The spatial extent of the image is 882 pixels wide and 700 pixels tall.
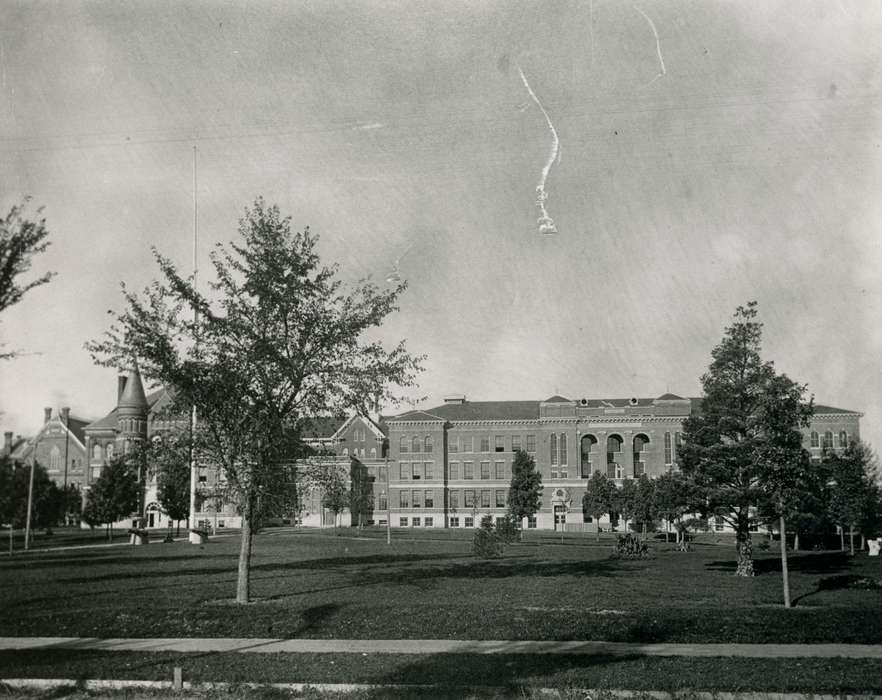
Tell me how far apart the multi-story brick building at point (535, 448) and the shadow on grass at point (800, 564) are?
115 feet

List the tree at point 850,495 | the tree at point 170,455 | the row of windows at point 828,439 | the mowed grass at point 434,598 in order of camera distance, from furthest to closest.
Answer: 1. the row of windows at point 828,439
2. the tree at point 850,495
3. the tree at point 170,455
4. the mowed grass at point 434,598

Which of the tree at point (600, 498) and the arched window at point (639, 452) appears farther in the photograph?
the arched window at point (639, 452)

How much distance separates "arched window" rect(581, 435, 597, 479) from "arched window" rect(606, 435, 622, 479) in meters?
1.54

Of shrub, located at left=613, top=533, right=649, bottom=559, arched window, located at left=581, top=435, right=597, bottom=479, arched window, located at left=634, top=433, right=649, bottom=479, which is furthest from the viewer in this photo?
arched window, located at left=581, top=435, right=597, bottom=479

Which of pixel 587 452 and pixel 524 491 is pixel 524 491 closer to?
pixel 524 491

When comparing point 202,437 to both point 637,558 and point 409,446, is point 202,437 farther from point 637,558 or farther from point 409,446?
point 409,446

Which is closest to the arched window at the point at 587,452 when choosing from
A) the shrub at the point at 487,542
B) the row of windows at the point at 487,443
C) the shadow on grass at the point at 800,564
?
the row of windows at the point at 487,443

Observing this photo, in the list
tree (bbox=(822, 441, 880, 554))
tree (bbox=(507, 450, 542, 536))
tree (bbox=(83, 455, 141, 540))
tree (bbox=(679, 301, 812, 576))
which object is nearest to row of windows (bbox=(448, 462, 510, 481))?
tree (bbox=(507, 450, 542, 536))

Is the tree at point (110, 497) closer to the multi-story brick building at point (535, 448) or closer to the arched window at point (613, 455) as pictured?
the multi-story brick building at point (535, 448)

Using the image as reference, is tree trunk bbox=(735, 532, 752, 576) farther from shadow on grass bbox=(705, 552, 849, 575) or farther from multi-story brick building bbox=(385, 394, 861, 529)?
multi-story brick building bbox=(385, 394, 861, 529)

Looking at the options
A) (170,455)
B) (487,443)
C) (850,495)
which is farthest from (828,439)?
(170,455)

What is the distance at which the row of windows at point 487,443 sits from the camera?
7969 centimetres

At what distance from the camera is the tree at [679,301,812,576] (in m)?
26.9

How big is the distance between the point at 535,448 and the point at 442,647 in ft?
222
